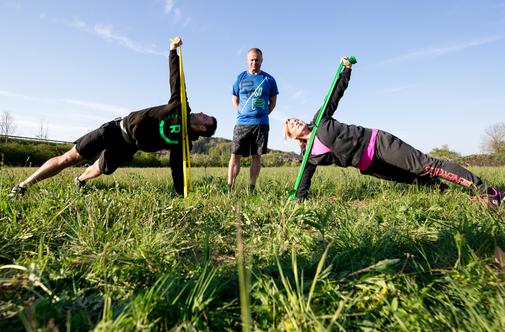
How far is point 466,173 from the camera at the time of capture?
11.1 ft

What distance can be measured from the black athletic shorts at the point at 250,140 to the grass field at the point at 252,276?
2385 millimetres

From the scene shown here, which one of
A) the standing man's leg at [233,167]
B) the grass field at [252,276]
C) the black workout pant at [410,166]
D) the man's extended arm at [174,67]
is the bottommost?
the grass field at [252,276]

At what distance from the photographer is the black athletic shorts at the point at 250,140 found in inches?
194

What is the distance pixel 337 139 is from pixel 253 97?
1754 millimetres

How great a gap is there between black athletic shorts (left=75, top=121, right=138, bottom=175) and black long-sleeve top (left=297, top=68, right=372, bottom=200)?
2.37m

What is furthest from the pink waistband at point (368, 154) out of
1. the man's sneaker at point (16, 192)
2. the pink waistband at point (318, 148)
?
the man's sneaker at point (16, 192)

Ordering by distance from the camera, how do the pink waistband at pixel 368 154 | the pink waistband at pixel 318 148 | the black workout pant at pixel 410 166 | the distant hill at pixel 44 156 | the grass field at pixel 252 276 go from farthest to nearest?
the distant hill at pixel 44 156 < the pink waistband at pixel 318 148 < the pink waistband at pixel 368 154 < the black workout pant at pixel 410 166 < the grass field at pixel 252 276

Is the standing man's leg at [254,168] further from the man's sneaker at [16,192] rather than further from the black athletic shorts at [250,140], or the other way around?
the man's sneaker at [16,192]

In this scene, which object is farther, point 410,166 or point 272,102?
point 272,102

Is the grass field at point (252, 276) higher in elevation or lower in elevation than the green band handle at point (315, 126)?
lower

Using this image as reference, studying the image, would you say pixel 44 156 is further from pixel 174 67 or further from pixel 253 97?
pixel 174 67

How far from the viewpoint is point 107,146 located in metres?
4.06

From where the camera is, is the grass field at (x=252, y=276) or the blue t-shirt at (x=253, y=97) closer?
the grass field at (x=252, y=276)

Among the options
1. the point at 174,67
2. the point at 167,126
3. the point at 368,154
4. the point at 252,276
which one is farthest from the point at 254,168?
the point at 252,276
